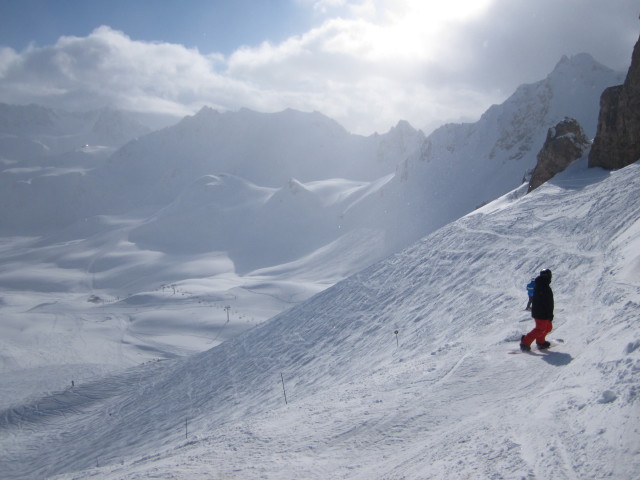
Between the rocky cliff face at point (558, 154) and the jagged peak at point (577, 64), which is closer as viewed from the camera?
the rocky cliff face at point (558, 154)

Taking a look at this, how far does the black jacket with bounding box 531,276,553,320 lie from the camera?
967 cm

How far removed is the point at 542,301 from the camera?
978 centimetres

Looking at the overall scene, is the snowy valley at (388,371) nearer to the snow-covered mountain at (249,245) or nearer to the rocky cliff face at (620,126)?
the snow-covered mountain at (249,245)

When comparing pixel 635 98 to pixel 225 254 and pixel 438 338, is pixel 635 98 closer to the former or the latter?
pixel 438 338

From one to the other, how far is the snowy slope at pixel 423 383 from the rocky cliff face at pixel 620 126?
111 centimetres

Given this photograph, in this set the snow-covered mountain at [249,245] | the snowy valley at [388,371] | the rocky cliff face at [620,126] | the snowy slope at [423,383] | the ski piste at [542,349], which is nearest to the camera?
the snowy slope at [423,383]

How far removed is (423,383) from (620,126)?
20.8 m

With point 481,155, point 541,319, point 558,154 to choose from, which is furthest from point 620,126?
point 481,155

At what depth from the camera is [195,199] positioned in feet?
535

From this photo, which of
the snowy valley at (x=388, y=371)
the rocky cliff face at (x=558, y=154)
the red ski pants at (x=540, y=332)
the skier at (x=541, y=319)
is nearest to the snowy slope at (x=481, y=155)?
the snowy valley at (x=388, y=371)

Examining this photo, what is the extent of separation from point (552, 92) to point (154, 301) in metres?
98.4

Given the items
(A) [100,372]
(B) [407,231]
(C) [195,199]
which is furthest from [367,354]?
(C) [195,199]

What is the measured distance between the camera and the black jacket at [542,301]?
9672 mm

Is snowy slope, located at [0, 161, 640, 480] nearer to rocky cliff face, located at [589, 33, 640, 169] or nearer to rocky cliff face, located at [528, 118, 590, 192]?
rocky cliff face, located at [589, 33, 640, 169]
